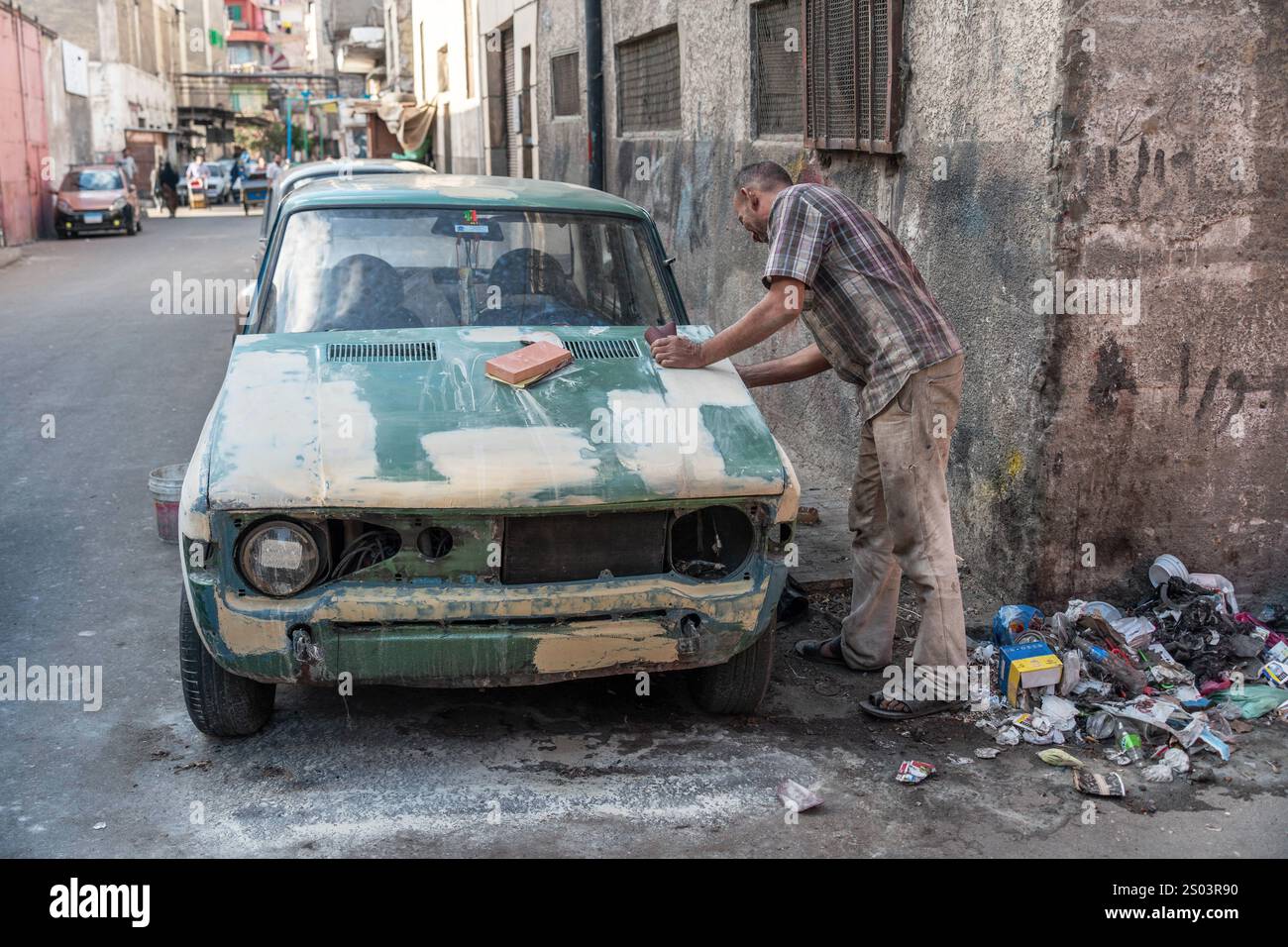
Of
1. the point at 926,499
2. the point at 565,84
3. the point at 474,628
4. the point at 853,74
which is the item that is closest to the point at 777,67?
the point at 853,74

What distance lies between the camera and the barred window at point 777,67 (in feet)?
24.6

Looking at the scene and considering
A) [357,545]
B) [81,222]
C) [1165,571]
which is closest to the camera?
[357,545]

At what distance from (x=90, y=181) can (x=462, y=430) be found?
26192 mm

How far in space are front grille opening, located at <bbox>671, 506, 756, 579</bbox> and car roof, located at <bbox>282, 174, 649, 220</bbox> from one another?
160 centimetres

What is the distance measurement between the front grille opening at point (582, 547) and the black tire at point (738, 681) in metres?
0.52

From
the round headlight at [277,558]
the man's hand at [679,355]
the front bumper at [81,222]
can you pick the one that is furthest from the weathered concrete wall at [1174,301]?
the front bumper at [81,222]

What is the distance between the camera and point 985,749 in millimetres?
3979

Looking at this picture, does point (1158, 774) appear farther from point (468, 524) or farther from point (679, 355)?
point (468, 524)

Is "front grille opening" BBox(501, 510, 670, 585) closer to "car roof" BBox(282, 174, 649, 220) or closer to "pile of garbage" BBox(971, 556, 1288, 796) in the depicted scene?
"pile of garbage" BBox(971, 556, 1288, 796)

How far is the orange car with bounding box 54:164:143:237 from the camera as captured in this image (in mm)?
25328

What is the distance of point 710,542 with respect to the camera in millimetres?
3809
